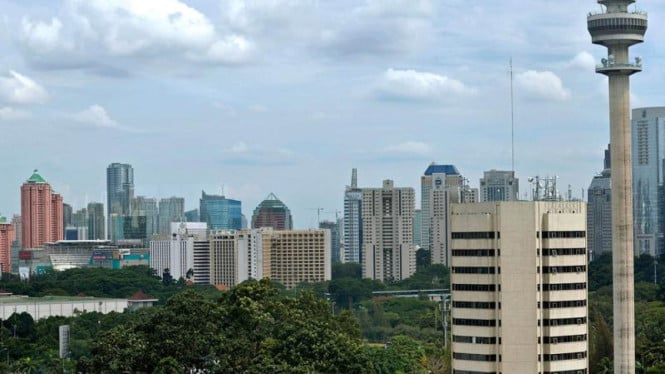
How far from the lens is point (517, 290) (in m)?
73.1

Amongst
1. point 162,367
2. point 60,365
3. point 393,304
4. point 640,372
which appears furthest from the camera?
point 393,304

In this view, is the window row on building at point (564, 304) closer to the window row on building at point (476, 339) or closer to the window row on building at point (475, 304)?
the window row on building at point (475, 304)

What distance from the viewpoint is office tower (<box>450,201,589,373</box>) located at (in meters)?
73.1

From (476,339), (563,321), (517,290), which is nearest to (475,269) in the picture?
(517,290)

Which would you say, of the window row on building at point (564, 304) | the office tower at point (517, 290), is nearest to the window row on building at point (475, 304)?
the office tower at point (517, 290)

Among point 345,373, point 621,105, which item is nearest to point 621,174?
point 621,105

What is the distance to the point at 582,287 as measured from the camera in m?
75.1

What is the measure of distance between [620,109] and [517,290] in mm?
21537

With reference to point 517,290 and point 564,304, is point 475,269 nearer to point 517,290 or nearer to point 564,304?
point 517,290

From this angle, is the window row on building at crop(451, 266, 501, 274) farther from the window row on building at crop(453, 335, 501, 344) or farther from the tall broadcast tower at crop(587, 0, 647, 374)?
the tall broadcast tower at crop(587, 0, 647, 374)

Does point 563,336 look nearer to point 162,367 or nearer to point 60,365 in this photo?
point 162,367

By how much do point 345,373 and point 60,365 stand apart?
105 feet

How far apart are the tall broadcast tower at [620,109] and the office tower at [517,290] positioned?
1494 centimetres

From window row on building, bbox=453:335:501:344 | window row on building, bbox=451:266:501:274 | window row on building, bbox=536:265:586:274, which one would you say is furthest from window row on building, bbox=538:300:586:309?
window row on building, bbox=453:335:501:344
